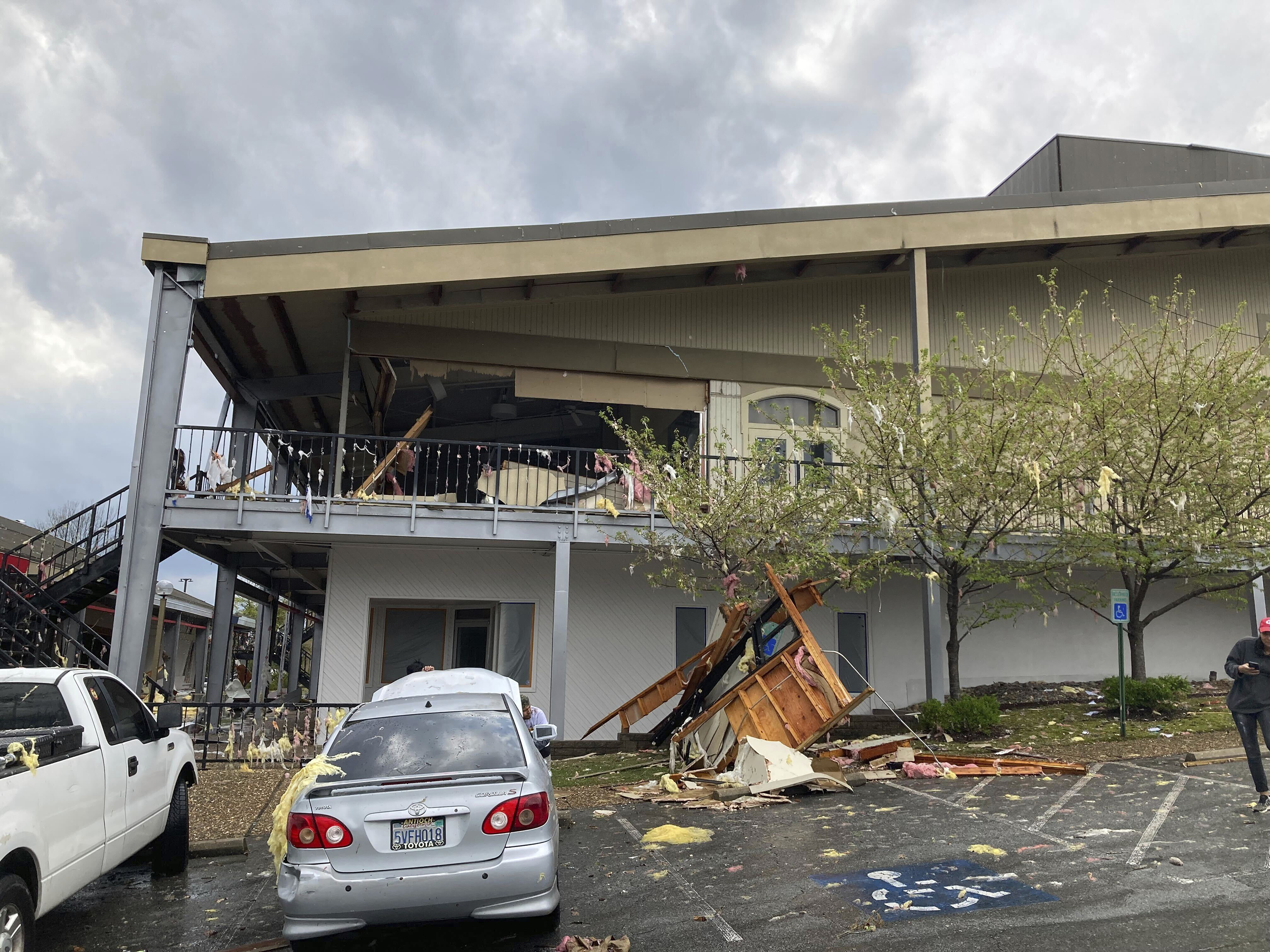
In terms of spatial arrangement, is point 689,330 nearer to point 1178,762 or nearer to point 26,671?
point 1178,762

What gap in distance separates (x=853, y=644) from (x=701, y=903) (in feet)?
36.9

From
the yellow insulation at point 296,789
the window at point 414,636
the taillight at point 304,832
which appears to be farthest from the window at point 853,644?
the taillight at point 304,832

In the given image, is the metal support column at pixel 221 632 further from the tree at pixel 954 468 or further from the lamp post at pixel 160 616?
the tree at pixel 954 468

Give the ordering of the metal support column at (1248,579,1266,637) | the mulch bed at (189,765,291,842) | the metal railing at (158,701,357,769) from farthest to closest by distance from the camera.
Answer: the metal support column at (1248,579,1266,637) → the metal railing at (158,701,357,769) → the mulch bed at (189,765,291,842)

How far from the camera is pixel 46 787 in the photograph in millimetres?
4742

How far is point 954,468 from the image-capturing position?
38.4 ft

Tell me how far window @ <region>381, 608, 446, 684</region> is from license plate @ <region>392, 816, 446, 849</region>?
1074cm

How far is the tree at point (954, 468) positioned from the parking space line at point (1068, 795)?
2588mm

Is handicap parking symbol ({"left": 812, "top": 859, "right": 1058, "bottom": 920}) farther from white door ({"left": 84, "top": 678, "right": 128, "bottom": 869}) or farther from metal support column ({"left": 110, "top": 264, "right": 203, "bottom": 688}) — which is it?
metal support column ({"left": 110, "top": 264, "right": 203, "bottom": 688})

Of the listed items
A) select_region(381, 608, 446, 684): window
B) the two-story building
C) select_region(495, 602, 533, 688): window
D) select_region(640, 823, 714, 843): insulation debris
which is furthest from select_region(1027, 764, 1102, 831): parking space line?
select_region(381, 608, 446, 684): window

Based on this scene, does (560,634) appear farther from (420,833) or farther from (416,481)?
(420,833)

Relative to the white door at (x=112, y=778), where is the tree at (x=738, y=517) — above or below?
above

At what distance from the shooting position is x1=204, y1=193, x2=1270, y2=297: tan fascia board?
12898 millimetres

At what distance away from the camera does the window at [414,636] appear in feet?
50.4
